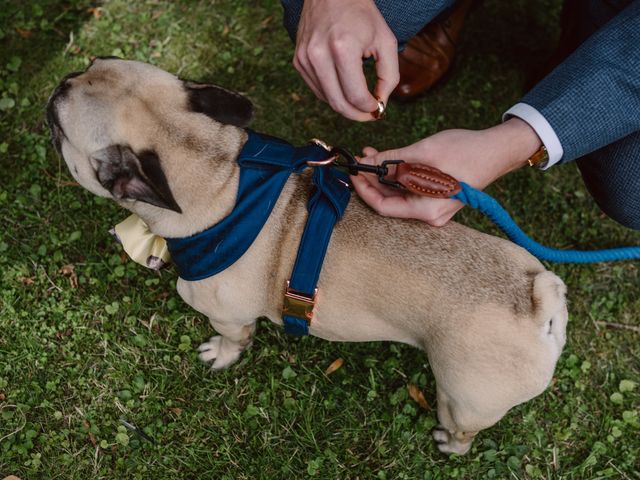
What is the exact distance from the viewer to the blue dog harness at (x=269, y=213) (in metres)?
2.74

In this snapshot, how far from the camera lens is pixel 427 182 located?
2557 mm

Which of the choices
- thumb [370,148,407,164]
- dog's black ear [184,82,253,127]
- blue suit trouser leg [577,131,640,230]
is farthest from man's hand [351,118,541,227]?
blue suit trouser leg [577,131,640,230]

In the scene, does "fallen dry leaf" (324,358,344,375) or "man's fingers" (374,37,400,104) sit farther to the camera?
"fallen dry leaf" (324,358,344,375)

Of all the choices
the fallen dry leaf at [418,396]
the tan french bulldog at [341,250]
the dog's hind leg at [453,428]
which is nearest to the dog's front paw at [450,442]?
the dog's hind leg at [453,428]

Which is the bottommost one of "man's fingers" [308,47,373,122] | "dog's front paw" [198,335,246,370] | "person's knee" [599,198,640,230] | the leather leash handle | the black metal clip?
"dog's front paw" [198,335,246,370]

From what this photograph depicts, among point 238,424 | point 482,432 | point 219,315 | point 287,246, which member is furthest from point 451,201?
point 238,424

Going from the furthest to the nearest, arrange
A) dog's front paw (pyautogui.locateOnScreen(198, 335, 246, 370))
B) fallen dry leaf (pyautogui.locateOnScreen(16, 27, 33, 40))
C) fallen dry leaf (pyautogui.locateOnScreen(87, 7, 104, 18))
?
fallen dry leaf (pyautogui.locateOnScreen(87, 7, 104, 18)) < fallen dry leaf (pyautogui.locateOnScreen(16, 27, 33, 40)) < dog's front paw (pyautogui.locateOnScreen(198, 335, 246, 370))

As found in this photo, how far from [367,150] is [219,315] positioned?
121 cm

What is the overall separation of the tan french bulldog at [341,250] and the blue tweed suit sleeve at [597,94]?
77cm

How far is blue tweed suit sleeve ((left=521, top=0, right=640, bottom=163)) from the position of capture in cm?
301

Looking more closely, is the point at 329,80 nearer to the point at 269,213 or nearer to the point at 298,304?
the point at 269,213

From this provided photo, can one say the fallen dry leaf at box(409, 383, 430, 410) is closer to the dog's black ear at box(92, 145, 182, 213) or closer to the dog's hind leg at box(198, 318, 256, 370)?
the dog's hind leg at box(198, 318, 256, 370)

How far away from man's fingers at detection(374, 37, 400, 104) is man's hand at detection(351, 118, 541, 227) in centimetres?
34

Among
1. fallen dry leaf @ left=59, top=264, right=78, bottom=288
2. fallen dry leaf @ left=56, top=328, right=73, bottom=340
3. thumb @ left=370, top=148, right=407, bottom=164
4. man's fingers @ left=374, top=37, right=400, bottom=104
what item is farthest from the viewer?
fallen dry leaf @ left=59, top=264, right=78, bottom=288
